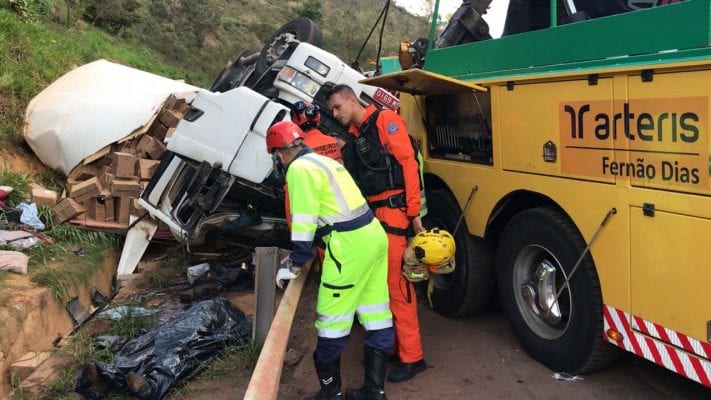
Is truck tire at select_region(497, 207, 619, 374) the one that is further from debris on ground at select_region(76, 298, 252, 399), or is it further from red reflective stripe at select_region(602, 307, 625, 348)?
debris on ground at select_region(76, 298, 252, 399)

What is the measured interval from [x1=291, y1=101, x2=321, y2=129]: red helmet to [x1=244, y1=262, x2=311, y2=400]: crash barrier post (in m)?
1.93

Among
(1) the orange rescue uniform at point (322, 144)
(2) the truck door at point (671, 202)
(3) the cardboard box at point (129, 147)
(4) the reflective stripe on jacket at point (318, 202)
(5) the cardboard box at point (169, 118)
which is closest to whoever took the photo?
(2) the truck door at point (671, 202)

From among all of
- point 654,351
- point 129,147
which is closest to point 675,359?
point 654,351

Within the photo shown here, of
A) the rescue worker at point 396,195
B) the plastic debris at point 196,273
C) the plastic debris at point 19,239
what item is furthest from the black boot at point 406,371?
the plastic debris at point 19,239

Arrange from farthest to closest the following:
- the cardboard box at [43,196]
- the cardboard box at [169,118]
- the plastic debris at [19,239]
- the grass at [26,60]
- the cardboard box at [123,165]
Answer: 1. the cardboard box at [169,118]
2. the grass at [26,60]
3. the cardboard box at [123,165]
4. the cardboard box at [43,196]
5. the plastic debris at [19,239]

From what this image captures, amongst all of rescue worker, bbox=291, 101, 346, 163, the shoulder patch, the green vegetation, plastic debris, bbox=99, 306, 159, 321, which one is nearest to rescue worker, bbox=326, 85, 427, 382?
the shoulder patch

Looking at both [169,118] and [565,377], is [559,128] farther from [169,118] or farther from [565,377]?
[169,118]

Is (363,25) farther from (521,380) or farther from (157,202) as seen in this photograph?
(521,380)

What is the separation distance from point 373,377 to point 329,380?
26cm

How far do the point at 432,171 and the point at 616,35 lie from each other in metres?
1.94

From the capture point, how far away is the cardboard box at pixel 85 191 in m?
6.90

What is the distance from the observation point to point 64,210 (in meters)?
6.66

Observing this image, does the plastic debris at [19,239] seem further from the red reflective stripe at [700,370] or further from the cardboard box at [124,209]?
the red reflective stripe at [700,370]

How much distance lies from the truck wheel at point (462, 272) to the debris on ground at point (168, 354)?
1.54 m
